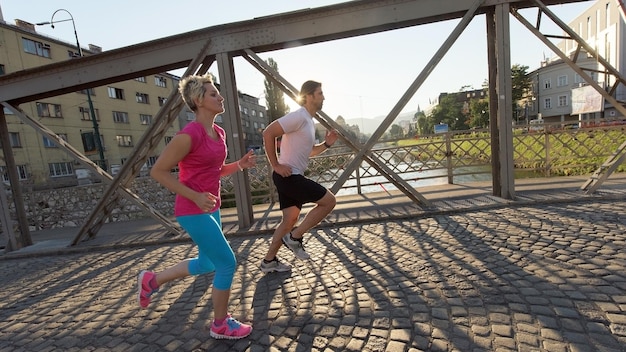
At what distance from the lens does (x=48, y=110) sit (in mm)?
26844

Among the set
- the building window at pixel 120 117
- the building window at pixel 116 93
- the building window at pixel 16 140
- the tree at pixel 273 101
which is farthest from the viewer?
the tree at pixel 273 101

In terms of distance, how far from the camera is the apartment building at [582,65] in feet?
130

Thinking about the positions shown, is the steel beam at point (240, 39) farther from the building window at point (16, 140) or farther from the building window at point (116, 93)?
the building window at point (116, 93)

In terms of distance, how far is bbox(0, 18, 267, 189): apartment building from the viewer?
23766 millimetres

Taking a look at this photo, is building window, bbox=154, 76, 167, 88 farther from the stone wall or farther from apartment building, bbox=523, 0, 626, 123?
apartment building, bbox=523, 0, 626, 123

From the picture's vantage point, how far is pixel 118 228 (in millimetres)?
7203

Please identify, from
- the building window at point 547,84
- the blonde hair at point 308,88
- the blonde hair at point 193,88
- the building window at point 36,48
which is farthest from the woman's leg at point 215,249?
the building window at point 547,84

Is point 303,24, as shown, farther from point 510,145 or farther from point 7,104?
point 7,104

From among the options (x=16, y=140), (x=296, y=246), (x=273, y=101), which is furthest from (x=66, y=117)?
(x=296, y=246)

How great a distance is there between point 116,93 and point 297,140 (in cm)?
3748

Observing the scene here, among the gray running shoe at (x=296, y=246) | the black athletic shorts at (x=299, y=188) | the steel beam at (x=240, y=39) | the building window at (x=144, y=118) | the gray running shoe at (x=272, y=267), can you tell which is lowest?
the gray running shoe at (x=272, y=267)

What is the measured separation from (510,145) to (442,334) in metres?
4.22

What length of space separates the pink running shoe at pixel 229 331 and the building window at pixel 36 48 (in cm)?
3294

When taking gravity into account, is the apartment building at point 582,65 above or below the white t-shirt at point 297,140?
above
